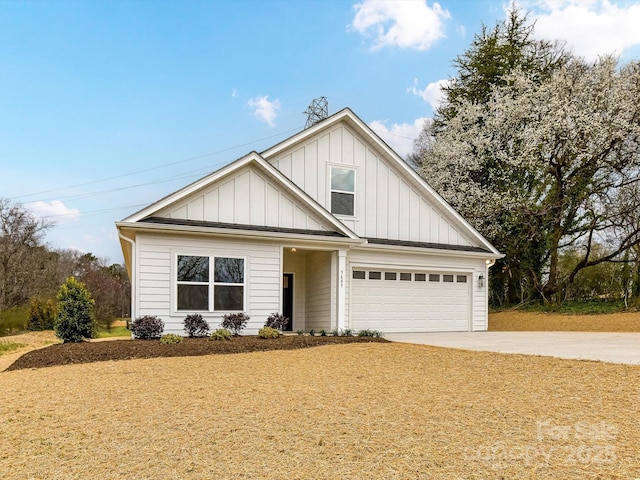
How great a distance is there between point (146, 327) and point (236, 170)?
4.52 m

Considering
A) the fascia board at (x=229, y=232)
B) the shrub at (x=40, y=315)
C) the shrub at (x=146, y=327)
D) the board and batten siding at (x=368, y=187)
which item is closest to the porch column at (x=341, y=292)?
the fascia board at (x=229, y=232)

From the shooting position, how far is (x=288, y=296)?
621 inches

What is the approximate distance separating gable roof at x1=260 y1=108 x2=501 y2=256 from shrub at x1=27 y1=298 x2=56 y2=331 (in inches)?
504

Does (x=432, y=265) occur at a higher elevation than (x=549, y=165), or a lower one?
lower

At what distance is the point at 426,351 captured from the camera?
9711 mm

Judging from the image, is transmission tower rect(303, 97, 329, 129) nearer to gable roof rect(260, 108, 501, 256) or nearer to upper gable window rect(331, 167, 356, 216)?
gable roof rect(260, 108, 501, 256)

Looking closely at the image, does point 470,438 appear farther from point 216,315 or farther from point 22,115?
point 22,115

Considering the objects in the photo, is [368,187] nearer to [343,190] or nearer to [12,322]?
[343,190]

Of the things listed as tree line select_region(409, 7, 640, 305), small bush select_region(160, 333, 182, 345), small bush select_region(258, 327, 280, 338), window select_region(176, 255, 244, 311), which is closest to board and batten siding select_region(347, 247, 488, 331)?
small bush select_region(258, 327, 280, 338)

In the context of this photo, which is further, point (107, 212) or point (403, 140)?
point (403, 140)

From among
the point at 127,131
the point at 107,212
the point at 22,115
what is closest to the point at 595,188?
the point at 127,131

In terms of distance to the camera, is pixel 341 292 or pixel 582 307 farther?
pixel 582 307

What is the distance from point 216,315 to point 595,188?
17.0 m

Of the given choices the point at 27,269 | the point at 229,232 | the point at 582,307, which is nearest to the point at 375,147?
the point at 229,232
